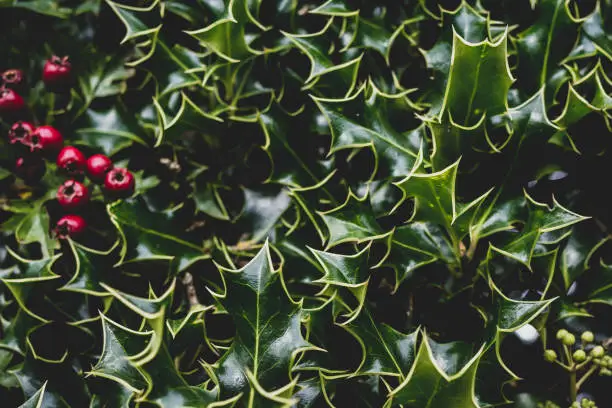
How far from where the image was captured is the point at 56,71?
150 cm

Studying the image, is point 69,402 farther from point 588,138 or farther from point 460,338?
point 588,138

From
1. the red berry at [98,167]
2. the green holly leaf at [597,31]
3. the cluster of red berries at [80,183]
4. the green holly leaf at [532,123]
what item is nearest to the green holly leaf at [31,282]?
the cluster of red berries at [80,183]

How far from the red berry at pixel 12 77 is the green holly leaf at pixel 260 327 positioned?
0.92 metres

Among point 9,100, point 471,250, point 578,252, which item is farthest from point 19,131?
point 578,252

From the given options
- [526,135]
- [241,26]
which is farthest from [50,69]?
[526,135]

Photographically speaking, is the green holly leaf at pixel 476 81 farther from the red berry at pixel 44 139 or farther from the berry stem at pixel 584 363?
the red berry at pixel 44 139

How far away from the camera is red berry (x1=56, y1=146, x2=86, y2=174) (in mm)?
1402

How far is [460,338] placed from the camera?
3.90 feet

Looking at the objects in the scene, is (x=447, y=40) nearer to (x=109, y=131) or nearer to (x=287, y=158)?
(x=287, y=158)

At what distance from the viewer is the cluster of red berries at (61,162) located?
1.36 meters

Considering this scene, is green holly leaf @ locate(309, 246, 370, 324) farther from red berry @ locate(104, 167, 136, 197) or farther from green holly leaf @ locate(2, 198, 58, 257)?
green holly leaf @ locate(2, 198, 58, 257)

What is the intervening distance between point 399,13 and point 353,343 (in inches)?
32.1

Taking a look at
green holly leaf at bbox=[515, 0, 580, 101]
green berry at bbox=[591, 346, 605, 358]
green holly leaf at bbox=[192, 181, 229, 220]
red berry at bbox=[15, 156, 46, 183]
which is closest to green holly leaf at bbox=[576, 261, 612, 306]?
green berry at bbox=[591, 346, 605, 358]

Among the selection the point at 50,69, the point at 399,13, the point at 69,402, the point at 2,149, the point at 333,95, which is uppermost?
the point at 399,13
